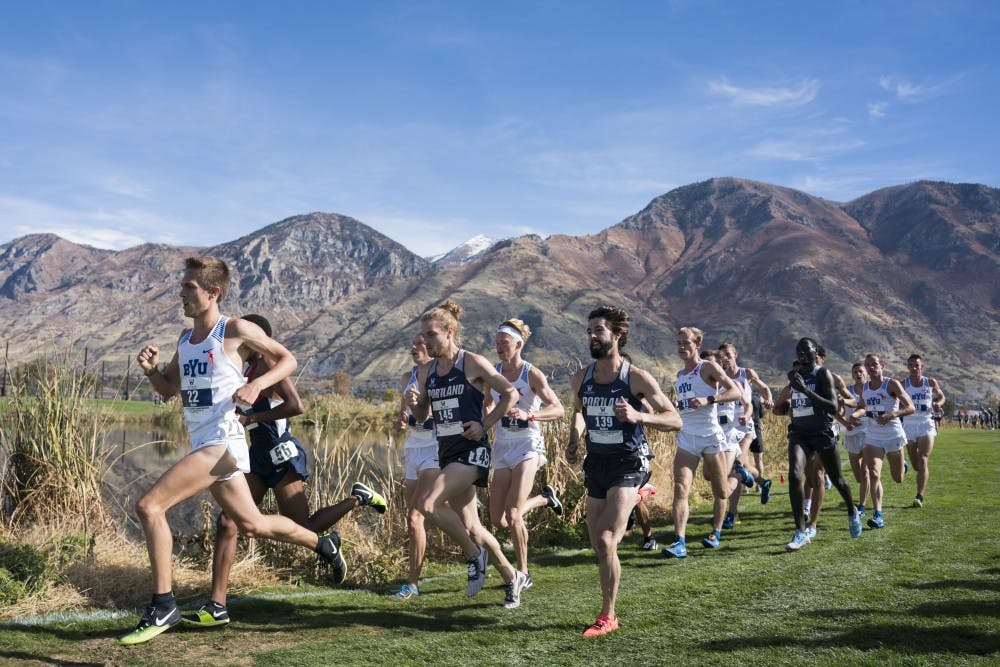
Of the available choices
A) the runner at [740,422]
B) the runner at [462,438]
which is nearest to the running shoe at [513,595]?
the runner at [462,438]

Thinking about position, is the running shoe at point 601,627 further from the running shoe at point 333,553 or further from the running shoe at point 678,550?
the running shoe at point 678,550

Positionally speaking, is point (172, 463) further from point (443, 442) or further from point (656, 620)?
point (656, 620)

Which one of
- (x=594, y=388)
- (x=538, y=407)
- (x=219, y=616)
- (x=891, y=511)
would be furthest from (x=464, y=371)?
(x=891, y=511)

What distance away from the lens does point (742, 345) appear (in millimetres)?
161500

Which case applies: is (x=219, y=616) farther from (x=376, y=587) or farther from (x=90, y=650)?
(x=376, y=587)

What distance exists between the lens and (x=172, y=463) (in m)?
25.3

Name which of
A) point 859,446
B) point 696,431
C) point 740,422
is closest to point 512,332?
point 696,431

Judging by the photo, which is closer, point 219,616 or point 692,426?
point 219,616

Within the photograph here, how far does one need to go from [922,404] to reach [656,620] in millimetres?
7846

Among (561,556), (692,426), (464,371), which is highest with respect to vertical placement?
(464,371)

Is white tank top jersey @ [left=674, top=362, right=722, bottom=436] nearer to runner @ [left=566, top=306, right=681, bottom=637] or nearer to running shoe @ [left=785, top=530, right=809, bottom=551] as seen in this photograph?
running shoe @ [left=785, top=530, right=809, bottom=551]

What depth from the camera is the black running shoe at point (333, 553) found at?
627 cm

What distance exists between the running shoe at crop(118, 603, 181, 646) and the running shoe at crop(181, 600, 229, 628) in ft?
0.82

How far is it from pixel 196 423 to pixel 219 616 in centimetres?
135
